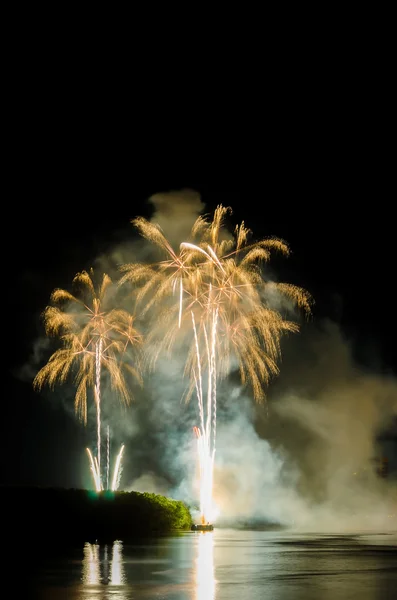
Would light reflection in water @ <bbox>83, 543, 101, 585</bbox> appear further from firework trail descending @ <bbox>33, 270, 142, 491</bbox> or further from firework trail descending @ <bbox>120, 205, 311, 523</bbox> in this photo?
firework trail descending @ <bbox>33, 270, 142, 491</bbox>

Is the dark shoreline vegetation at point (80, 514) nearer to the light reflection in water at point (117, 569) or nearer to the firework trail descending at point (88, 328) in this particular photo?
the firework trail descending at point (88, 328)

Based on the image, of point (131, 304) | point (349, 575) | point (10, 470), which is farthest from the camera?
point (10, 470)

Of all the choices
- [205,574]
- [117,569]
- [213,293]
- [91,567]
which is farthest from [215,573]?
[213,293]

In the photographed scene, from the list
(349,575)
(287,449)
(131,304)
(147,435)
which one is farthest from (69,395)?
(349,575)

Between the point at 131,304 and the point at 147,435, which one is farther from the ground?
the point at 131,304

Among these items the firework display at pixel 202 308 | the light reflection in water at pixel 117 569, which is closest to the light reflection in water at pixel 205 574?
the light reflection in water at pixel 117 569

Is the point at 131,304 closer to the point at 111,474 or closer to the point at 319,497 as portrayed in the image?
the point at 111,474
